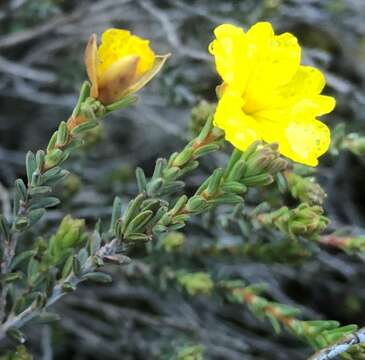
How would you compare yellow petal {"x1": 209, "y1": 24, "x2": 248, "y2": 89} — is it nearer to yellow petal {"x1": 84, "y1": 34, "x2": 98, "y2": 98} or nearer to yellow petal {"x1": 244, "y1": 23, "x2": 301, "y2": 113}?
yellow petal {"x1": 244, "y1": 23, "x2": 301, "y2": 113}

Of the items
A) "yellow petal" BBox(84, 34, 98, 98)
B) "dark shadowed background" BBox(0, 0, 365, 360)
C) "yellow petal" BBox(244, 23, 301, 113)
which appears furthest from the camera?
"dark shadowed background" BBox(0, 0, 365, 360)

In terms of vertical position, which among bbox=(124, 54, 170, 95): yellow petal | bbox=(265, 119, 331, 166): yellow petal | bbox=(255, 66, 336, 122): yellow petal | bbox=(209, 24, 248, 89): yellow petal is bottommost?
bbox=(265, 119, 331, 166): yellow petal

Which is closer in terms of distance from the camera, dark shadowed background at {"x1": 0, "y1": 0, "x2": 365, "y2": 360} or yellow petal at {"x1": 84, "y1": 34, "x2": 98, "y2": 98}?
yellow petal at {"x1": 84, "y1": 34, "x2": 98, "y2": 98}

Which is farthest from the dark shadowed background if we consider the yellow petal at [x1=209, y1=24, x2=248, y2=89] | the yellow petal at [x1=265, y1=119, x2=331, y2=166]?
the yellow petal at [x1=209, y1=24, x2=248, y2=89]

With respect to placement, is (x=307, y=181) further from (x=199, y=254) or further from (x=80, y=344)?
(x=80, y=344)

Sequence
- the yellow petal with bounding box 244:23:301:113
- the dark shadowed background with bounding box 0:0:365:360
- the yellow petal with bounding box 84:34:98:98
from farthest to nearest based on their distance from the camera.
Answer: the dark shadowed background with bounding box 0:0:365:360 → the yellow petal with bounding box 244:23:301:113 → the yellow petal with bounding box 84:34:98:98

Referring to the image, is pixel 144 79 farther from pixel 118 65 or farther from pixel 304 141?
pixel 304 141
